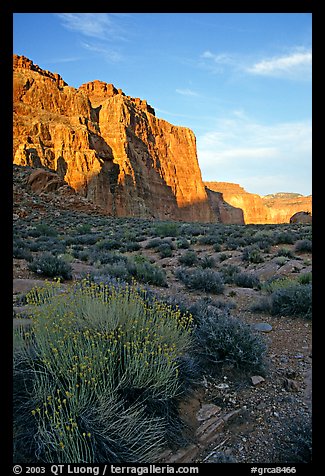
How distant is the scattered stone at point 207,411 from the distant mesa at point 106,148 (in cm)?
3427

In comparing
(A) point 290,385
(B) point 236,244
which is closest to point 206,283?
(A) point 290,385

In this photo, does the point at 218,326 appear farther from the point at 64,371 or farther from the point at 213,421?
the point at 64,371

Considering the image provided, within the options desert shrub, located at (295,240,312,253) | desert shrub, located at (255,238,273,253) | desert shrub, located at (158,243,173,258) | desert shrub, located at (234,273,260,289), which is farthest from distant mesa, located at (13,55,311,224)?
desert shrub, located at (234,273,260,289)

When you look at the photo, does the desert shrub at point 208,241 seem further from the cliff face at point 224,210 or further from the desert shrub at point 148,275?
the cliff face at point 224,210

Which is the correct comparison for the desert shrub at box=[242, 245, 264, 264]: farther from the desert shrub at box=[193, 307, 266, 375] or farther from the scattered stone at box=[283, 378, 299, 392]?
the scattered stone at box=[283, 378, 299, 392]

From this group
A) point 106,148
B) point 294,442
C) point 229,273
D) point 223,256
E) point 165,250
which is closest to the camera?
point 294,442

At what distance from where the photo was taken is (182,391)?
297cm

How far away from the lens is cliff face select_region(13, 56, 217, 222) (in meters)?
48.4

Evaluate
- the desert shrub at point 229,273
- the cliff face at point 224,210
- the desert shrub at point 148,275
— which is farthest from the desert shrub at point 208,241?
the cliff face at point 224,210

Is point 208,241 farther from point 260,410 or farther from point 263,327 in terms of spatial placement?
point 260,410

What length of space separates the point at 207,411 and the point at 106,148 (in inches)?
2274

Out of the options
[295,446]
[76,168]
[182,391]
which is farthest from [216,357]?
[76,168]

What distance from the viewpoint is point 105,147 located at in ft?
187
